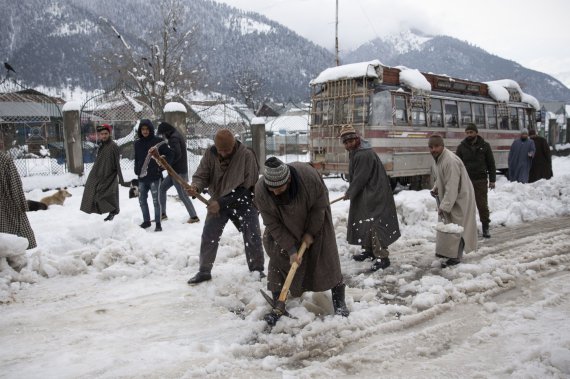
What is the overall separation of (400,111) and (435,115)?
149 cm

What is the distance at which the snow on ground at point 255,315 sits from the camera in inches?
123

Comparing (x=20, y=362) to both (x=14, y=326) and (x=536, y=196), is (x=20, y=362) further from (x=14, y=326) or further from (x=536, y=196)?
(x=536, y=196)

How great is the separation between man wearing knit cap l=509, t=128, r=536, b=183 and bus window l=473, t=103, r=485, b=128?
1.99 meters

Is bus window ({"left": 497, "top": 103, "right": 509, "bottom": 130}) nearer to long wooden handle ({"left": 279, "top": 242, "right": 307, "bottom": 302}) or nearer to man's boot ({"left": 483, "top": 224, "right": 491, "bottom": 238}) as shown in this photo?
man's boot ({"left": 483, "top": 224, "right": 491, "bottom": 238})

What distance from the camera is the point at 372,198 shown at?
529cm

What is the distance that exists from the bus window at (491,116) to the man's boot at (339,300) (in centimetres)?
1218

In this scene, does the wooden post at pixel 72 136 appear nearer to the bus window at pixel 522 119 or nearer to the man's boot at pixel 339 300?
the man's boot at pixel 339 300

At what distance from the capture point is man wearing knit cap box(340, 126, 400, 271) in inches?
207

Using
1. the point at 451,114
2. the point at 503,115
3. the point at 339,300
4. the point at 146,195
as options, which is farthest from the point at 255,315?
the point at 503,115

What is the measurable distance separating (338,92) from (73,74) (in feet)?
333

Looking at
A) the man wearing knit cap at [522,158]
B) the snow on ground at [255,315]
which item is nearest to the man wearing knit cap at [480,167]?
the snow on ground at [255,315]

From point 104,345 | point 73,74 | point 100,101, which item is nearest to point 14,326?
point 104,345

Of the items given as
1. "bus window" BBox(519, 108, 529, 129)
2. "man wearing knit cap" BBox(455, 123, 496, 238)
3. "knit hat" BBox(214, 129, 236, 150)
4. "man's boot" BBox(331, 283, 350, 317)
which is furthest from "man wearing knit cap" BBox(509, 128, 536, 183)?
"man's boot" BBox(331, 283, 350, 317)

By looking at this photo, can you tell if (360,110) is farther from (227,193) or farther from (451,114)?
(227,193)
